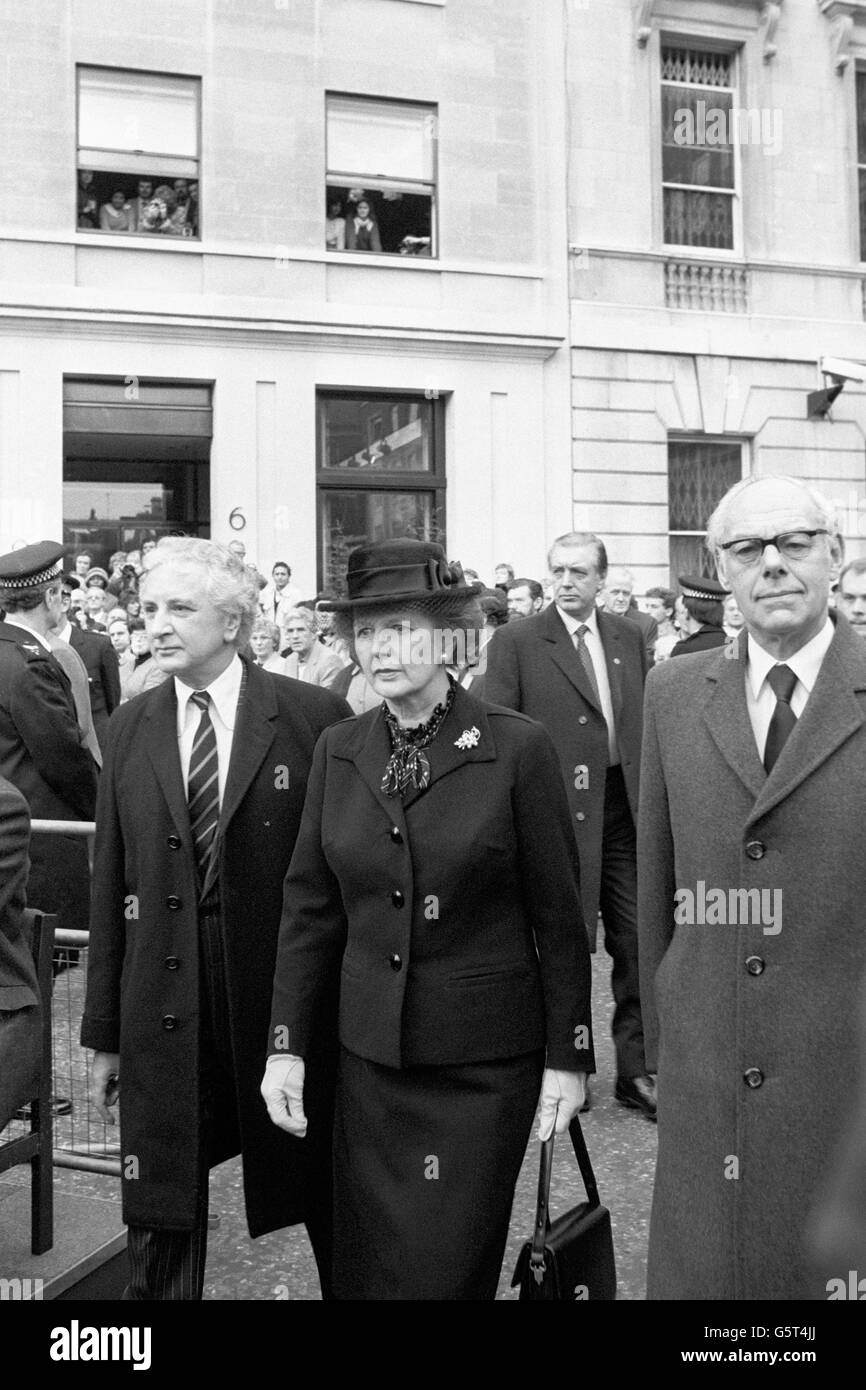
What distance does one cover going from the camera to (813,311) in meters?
19.4

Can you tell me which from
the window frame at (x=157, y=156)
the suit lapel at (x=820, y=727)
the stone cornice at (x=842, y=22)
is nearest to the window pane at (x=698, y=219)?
the stone cornice at (x=842, y=22)

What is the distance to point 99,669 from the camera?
8.56m

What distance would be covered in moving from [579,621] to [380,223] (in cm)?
1298

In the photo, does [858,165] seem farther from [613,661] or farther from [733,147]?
[613,661]

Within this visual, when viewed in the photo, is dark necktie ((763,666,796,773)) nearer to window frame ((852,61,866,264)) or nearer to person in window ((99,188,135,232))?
person in window ((99,188,135,232))

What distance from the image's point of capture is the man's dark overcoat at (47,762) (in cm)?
601

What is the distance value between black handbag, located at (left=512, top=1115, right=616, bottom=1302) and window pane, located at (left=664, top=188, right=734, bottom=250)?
17755 millimetres

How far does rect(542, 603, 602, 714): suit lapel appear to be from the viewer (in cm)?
614

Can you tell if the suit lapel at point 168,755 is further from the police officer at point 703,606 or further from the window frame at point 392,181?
the window frame at point 392,181

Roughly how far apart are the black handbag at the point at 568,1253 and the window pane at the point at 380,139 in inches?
653

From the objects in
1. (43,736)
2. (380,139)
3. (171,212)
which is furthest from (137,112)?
(43,736)

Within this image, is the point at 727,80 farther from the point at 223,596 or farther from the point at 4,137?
the point at 223,596

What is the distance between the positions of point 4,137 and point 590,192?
24.2ft

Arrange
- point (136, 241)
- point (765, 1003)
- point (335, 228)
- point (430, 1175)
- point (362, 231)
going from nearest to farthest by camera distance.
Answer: point (765, 1003)
point (430, 1175)
point (136, 241)
point (335, 228)
point (362, 231)
